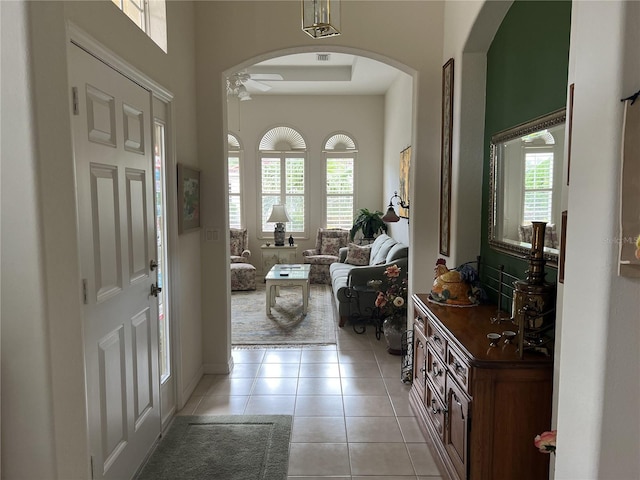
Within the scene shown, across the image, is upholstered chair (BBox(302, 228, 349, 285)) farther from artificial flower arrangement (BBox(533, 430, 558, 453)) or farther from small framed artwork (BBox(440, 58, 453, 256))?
artificial flower arrangement (BBox(533, 430, 558, 453))

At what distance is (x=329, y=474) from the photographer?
7.84ft

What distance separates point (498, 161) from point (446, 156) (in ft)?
2.02

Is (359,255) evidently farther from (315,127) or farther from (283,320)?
(315,127)

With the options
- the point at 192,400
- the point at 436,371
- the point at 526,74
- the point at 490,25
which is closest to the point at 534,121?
the point at 526,74

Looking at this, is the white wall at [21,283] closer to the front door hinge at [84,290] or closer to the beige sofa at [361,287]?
the front door hinge at [84,290]

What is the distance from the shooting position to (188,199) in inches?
125

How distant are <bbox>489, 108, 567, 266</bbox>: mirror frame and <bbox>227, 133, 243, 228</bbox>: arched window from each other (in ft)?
19.1

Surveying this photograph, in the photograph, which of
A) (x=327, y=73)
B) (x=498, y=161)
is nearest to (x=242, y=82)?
(x=327, y=73)

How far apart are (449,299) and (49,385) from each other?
217cm

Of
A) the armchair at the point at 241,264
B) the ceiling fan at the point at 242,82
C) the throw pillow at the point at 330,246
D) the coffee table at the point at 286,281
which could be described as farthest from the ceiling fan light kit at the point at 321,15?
the throw pillow at the point at 330,246

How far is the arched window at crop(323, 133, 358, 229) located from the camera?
8.10 metres

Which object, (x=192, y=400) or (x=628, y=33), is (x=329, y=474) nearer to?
(x=192, y=400)

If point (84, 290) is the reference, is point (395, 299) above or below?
below

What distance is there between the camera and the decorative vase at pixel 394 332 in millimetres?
4133
